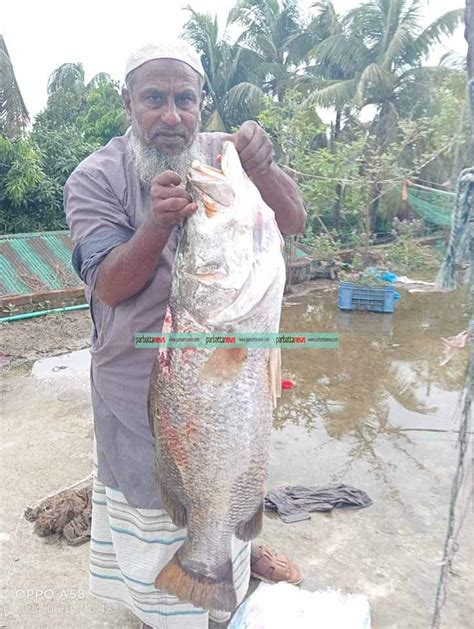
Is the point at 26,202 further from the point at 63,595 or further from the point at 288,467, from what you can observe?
the point at 63,595

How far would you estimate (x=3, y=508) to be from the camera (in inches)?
147

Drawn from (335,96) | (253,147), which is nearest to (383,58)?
(335,96)

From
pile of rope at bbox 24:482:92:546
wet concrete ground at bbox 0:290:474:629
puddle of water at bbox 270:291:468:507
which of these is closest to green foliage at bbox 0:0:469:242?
puddle of water at bbox 270:291:468:507

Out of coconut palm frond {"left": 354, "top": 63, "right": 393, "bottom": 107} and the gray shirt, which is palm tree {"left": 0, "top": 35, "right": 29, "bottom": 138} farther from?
the gray shirt

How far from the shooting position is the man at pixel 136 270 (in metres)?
1.92

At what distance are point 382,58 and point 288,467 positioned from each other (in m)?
17.6

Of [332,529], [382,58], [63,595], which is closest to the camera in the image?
[63,595]

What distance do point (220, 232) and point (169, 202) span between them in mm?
171

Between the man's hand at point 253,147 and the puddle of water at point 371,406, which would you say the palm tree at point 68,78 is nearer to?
the puddle of water at point 371,406

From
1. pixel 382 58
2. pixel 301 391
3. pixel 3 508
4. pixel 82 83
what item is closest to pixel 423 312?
pixel 301 391

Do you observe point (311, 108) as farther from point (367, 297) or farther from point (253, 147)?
point (253, 147)

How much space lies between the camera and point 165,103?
2.08m

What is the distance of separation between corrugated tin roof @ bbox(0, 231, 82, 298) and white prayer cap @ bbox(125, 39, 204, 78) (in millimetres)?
7150

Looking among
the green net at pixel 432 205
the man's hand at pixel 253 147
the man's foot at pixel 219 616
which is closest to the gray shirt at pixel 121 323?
the man's hand at pixel 253 147
